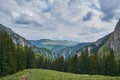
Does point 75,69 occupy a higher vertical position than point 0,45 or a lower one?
lower

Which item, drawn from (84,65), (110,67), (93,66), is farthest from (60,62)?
(110,67)

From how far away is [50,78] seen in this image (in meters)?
55.3

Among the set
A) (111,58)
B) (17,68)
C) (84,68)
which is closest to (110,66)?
(111,58)

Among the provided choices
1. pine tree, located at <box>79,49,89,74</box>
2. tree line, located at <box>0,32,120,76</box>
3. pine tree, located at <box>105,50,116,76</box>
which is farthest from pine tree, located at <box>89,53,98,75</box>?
pine tree, located at <box>105,50,116,76</box>

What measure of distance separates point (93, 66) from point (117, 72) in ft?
37.1

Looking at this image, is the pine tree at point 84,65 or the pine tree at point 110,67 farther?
the pine tree at point 84,65

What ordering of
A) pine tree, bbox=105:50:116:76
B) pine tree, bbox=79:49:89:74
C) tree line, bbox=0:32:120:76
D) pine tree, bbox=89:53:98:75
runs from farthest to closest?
pine tree, bbox=79:49:89:74 → pine tree, bbox=105:50:116:76 → pine tree, bbox=89:53:98:75 → tree line, bbox=0:32:120:76

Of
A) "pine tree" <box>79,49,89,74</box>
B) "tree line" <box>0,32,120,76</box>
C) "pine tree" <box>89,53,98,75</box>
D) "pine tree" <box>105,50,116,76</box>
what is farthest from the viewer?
"pine tree" <box>79,49,89,74</box>

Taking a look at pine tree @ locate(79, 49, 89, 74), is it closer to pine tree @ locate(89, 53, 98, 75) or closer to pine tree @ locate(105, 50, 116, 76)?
pine tree @ locate(89, 53, 98, 75)

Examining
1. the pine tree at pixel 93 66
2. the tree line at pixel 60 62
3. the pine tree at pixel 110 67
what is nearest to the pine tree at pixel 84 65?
the tree line at pixel 60 62

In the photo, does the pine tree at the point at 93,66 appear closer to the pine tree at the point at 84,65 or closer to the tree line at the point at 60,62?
the tree line at the point at 60,62

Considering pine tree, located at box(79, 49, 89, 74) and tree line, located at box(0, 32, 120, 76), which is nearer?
tree line, located at box(0, 32, 120, 76)

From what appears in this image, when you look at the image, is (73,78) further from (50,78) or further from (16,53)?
(16,53)

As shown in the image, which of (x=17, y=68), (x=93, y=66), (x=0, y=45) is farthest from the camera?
(x=93, y=66)
